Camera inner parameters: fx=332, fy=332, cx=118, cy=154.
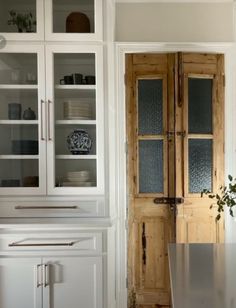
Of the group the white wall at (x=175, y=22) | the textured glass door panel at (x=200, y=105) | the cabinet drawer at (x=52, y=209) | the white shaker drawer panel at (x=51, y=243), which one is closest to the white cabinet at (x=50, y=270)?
the white shaker drawer panel at (x=51, y=243)

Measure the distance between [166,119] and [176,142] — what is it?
0.69 feet

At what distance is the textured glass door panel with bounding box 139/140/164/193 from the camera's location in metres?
2.76

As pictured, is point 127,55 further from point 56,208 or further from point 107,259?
point 107,259

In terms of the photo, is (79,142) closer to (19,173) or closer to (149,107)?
(19,173)

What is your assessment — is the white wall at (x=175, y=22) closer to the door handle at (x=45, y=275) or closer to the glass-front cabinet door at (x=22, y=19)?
the glass-front cabinet door at (x=22, y=19)

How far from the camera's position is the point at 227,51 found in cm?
275

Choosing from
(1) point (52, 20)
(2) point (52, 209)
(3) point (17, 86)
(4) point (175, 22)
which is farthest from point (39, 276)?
(4) point (175, 22)

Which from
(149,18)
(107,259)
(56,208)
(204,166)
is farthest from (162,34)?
(107,259)

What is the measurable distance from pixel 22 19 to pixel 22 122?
2.33 ft

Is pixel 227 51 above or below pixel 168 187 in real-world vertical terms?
above

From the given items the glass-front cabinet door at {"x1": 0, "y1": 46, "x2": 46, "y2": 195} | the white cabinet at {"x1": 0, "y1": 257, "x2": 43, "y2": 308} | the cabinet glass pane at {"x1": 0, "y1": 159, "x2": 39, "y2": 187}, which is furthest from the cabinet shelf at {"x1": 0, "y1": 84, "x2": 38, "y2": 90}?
the white cabinet at {"x1": 0, "y1": 257, "x2": 43, "y2": 308}

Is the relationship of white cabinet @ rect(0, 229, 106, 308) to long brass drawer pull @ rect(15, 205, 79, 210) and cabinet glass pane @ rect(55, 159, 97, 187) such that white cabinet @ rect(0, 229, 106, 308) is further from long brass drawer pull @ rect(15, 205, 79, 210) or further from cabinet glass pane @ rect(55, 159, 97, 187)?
cabinet glass pane @ rect(55, 159, 97, 187)

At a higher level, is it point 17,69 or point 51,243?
point 17,69

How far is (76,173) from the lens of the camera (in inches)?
91.1
